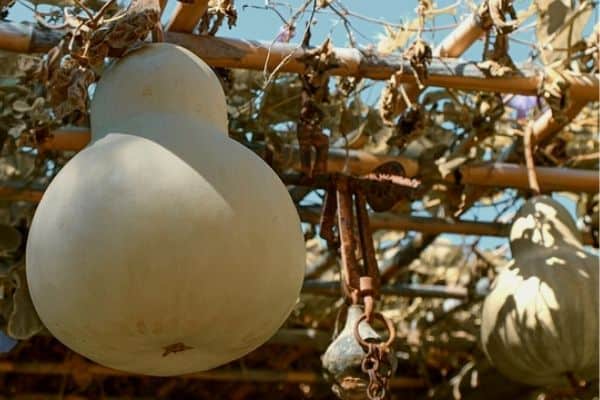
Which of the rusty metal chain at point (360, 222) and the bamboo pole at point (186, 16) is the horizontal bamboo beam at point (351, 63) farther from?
the rusty metal chain at point (360, 222)

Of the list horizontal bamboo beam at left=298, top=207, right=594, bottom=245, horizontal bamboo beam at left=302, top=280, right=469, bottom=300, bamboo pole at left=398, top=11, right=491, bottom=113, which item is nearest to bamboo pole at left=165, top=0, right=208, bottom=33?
bamboo pole at left=398, top=11, right=491, bottom=113

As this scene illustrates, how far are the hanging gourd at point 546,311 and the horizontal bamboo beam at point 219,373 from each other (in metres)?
0.85

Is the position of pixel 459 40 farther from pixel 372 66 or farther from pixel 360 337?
pixel 360 337

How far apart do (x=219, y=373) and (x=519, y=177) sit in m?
1.01

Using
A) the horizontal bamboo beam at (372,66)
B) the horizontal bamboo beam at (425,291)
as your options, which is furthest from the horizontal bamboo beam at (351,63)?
the horizontal bamboo beam at (425,291)

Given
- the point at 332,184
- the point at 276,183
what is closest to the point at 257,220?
the point at 276,183

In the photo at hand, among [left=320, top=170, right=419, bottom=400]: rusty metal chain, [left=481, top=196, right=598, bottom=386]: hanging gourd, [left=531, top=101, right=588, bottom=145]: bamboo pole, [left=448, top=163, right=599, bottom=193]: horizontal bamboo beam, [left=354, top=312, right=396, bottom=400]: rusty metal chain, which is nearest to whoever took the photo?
[left=354, top=312, right=396, bottom=400]: rusty metal chain

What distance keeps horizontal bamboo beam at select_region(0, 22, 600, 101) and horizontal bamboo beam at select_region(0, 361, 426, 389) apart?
42.7 inches

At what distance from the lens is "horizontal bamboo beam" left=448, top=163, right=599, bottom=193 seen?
2.39m

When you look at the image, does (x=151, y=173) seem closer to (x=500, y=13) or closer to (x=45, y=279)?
(x=45, y=279)

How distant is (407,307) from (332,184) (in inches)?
60.3

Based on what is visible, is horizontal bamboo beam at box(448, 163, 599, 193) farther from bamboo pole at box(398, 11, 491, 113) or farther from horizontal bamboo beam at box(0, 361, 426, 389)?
horizontal bamboo beam at box(0, 361, 426, 389)

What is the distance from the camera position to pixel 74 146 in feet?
6.89

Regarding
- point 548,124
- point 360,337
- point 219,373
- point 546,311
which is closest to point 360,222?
point 360,337
